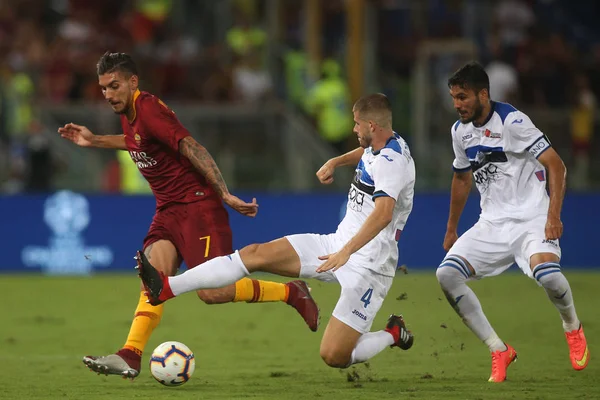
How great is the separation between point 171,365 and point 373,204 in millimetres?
1770

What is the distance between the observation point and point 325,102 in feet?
61.0

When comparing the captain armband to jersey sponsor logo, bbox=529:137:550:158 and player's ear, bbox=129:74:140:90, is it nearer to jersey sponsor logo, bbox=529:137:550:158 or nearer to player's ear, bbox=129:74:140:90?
jersey sponsor logo, bbox=529:137:550:158

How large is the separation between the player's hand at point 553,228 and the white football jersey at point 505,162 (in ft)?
1.09

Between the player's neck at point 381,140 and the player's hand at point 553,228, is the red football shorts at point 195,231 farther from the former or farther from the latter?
the player's hand at point 553,228

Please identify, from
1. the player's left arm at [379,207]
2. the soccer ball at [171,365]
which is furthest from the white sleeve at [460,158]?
the soccer ball at [171,365]

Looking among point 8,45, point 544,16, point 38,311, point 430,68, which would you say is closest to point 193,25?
point 8,45

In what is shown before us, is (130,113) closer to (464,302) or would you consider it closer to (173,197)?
(173,197)

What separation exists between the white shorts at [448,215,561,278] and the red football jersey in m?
1.92

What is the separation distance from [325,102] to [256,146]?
71.0 inches

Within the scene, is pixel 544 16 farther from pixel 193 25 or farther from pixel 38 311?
pixel 38 311

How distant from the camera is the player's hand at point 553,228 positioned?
7898 millimetres

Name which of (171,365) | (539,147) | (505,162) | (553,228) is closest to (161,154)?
(171,365)

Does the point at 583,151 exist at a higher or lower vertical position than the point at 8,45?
lower

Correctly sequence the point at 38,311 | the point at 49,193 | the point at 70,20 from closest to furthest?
1. the point at 38,311
2. the point at 49,193
3. the point at 70,20
